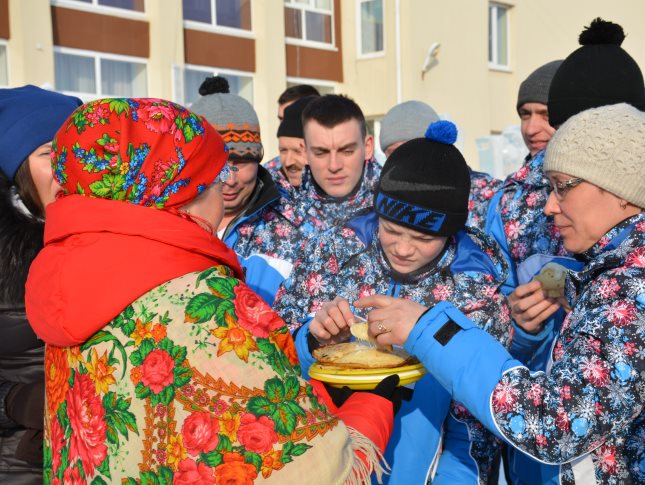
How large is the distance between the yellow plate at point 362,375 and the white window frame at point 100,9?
15393 millimetres

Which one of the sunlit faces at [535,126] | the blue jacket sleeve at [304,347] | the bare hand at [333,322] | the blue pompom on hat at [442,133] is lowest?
the blue jacket sleeve at [304,347]

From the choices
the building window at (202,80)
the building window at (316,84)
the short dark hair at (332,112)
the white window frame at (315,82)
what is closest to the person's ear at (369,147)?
the short dark hair at (332,112)

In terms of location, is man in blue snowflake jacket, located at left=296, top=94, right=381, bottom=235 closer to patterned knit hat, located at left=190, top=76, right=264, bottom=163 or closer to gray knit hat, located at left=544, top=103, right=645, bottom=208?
patterned knit hat, located at left=190, top=76, right=264, bottom=163

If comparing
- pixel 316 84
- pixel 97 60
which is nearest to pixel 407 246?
pixel 97 60

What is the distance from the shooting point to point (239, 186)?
163 inches

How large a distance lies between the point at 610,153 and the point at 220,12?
58.4 feet

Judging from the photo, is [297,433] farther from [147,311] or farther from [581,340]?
[581,340]

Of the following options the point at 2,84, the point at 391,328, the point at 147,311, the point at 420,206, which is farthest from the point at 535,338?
the point at 2,84

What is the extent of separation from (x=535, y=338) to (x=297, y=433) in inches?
53.4

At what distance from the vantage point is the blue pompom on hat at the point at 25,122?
9.87 feet

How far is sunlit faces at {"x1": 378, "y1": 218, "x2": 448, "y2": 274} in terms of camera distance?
2859mm

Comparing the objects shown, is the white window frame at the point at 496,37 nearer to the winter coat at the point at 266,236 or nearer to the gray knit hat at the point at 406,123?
the gray knit hat at the point at 406,123

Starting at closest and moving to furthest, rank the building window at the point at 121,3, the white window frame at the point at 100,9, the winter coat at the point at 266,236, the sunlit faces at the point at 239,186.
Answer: the winter coat at the point at 266,236
the sunlit faces at the point at 239,186
the white window frame at the point at 100,9
the building window at the point at 121,3

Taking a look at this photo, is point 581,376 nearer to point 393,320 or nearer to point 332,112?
point 393,320
